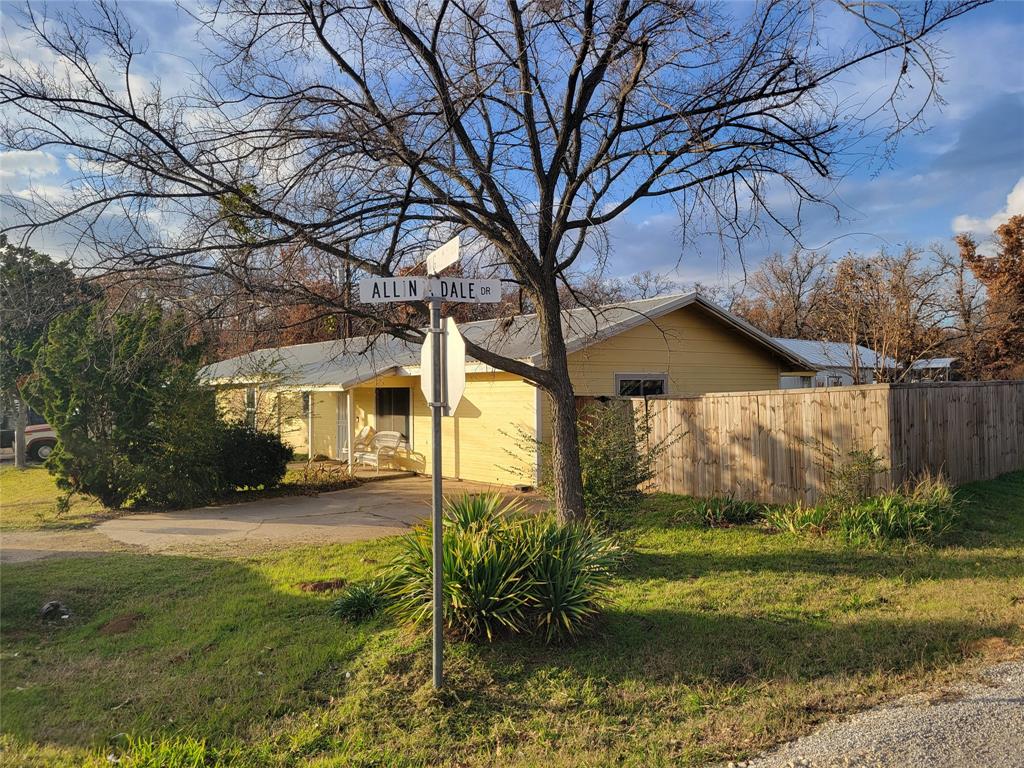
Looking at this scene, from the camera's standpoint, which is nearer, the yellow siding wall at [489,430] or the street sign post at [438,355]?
the street sign post at [438,355]

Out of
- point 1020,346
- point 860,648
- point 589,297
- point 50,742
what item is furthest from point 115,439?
point 1020,346

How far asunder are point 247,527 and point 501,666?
739 cm

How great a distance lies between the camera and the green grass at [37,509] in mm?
11992

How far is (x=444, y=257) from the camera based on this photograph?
16.0 ft

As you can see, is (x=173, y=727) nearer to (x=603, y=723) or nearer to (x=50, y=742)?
(x=50, y=742)

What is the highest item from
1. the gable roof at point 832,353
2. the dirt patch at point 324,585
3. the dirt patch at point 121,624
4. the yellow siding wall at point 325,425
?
the gable roof at point 832,353

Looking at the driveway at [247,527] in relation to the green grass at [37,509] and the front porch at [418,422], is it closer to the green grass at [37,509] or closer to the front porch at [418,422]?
the green grass at [37,509]

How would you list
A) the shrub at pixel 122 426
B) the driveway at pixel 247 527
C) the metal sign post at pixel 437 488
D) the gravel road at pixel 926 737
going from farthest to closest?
1. the shrub at pixel 122 426
2. the driveway at pixel 247 527
3. the metal sign post at pixel 437 488
4. the gravel road at pixel 926 737

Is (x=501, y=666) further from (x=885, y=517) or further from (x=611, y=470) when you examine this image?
(x=885, y=517)

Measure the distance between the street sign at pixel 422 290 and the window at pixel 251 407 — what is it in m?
11.5

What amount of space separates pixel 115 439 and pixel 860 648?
41.1 feet

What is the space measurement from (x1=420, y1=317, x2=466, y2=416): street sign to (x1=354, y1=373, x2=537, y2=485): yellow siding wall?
865 centimetres

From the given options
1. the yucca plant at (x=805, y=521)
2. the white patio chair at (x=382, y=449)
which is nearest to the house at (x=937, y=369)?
the white patio chair at (x=382, y=449)

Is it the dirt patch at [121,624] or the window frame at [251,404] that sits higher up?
the window frame at [251,404]
